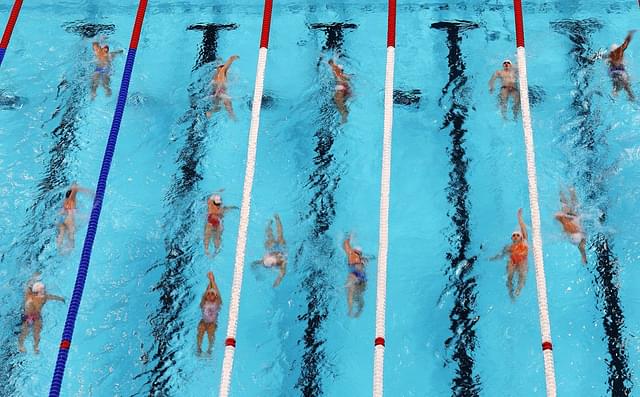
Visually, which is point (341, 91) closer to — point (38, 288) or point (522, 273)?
point (522, 273)

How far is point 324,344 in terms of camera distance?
17.4 feet

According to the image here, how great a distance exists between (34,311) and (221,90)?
2382 mm

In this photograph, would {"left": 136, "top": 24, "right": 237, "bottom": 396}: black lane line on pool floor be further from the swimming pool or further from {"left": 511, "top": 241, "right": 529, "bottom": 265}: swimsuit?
{"left": 511, "top": 241, "right": 529, "bottom": 265}: swimsuit

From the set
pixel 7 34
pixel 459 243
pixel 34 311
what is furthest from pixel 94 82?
pixel 459 243

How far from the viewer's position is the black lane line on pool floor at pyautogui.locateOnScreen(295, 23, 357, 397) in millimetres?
5211

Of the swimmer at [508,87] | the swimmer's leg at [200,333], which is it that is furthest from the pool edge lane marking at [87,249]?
the swimmer at [508,87]

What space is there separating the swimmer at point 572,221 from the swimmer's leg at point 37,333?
3.75 m

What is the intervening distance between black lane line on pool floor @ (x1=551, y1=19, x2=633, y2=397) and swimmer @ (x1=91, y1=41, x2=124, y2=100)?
3904mm

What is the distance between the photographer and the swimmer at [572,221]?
223 inches

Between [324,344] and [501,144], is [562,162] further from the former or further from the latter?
[324,344]

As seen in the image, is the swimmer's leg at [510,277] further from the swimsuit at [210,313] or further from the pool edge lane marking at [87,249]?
the pool edge lane marking at [87,249]

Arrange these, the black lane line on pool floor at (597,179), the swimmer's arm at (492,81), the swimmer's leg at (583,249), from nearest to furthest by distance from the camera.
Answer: the black lane line on pool floor at (597,179)
the swimmer's leg at (583,249)
the swimmer's arm at (492,81)

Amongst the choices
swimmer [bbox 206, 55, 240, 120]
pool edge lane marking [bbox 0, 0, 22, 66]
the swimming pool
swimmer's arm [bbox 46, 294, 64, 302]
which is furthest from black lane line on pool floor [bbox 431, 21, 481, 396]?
pool edge lane marking [bbox 0, 0, 22, 66]

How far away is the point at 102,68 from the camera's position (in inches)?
271
